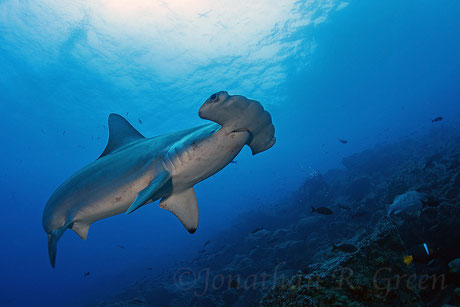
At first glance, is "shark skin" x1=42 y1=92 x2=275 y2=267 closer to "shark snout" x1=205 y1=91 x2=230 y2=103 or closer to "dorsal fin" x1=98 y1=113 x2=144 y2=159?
"shark snout" x1=205 y1=91 x2=230 y2=103

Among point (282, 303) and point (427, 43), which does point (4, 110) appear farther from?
point (427, 43)

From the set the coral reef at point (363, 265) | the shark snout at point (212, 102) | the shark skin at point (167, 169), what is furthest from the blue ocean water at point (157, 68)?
the shark snout at point (212, 102)

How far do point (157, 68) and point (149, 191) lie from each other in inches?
1167

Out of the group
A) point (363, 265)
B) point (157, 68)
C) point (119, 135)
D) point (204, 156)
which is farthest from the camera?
point (157, 68)

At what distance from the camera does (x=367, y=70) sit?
56938 mm

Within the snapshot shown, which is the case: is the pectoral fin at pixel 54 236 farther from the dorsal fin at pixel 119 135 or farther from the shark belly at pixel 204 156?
the shark belly at pixel 204 156

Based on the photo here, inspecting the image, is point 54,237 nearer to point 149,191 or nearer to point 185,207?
point 185,207

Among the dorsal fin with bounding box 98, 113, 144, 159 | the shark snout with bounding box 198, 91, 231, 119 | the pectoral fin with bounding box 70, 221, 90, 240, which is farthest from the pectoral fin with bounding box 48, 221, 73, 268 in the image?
the shark snout with bounding box 198, 91, 231, 119

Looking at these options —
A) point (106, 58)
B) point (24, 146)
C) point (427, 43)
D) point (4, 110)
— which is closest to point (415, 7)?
point (427, 43)

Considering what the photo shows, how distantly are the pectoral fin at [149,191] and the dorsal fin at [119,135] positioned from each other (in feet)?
6.10

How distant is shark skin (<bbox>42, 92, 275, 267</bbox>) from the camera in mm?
2484

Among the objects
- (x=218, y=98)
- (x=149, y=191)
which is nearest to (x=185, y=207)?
(x=149, y=191)

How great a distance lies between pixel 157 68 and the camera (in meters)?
28.1

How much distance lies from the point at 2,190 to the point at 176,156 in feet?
266
